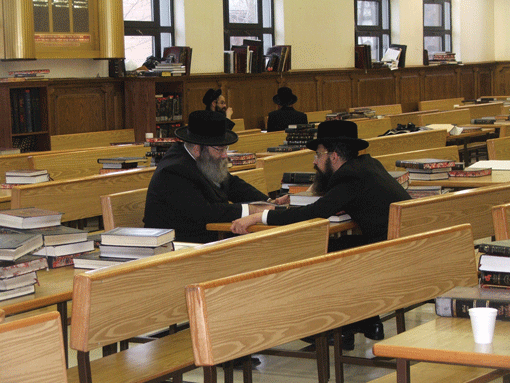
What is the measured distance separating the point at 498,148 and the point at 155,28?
19.0 ft

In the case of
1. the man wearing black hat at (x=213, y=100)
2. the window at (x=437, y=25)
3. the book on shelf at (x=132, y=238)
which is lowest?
the book on shelf at (x=132, y=238)

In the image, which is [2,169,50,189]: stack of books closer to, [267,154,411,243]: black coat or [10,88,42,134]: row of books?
[267,154,411,243]: black coat

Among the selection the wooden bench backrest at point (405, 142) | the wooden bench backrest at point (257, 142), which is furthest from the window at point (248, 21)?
the wooden bench backrest at point (405, 142)

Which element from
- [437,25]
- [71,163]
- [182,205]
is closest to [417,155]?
[182,205]

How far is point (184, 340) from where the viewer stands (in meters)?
3.05

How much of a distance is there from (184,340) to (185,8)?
27.7 feet

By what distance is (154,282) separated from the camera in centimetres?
251

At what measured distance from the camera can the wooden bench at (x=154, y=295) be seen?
231cm

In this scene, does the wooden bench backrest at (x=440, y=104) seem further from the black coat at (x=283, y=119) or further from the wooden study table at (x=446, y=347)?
the wooden study table at (x=446, y=347)

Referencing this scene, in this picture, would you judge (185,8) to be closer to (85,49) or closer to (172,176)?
(85,49)

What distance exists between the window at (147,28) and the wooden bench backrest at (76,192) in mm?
5803

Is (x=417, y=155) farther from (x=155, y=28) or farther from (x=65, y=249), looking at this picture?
(x=155, y=28)

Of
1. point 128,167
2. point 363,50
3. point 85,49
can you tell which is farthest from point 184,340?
point 363,50

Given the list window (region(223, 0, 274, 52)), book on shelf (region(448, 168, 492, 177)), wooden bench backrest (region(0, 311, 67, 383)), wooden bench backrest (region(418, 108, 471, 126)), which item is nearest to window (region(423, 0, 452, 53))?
window (region(223, 0, 274, 52))
